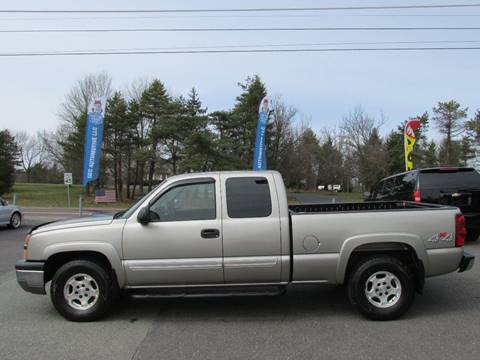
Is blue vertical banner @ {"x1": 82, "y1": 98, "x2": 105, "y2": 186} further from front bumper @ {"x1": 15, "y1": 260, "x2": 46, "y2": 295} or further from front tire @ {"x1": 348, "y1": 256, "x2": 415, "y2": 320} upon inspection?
front tire @ {"x1": 348, "y1": 256, "x2": 415, "y2": 320}

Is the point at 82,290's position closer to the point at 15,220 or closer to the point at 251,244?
the point at 251,244

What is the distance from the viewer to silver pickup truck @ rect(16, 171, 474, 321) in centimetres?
541

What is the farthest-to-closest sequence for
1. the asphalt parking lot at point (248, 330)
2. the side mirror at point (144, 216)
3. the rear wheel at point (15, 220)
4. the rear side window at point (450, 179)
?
1. the rear wheel at point (15, 220)
2. the rear side window at point (450, 179)
3. the side mirror at point (144, 216)
4. the asphalt parking lot at point (248, 330)

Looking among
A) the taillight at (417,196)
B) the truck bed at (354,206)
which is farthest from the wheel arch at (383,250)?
the taillight at (417,196)

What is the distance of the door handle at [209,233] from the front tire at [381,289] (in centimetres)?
175

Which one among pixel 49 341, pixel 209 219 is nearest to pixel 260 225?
pixel 209 219

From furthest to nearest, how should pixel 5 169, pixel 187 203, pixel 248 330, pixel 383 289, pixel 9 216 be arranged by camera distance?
1. pixel 5 169
2. pixel 9 216
3. pixel 187 203
4. pixel 383 289
5. pixel 248 330

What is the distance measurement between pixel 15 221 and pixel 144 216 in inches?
553

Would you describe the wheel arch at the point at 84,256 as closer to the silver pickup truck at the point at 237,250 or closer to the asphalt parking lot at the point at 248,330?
the silver pickup truck at the point at 237,250

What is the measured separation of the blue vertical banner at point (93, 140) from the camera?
27.8 metres

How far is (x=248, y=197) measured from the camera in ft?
18.3

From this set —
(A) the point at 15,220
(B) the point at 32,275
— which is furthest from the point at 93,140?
(B) the point at 32,275

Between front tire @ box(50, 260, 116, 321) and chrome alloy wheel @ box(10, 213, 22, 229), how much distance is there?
13.0 m

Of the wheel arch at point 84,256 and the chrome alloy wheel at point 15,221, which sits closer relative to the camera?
the wheel arch at point 84,256
